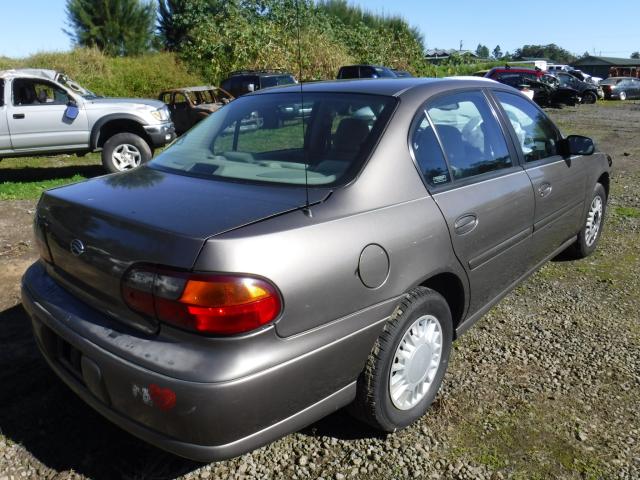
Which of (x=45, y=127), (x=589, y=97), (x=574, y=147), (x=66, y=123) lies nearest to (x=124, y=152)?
(x=66, y=123)

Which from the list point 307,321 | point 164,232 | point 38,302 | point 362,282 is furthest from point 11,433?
point 362,282

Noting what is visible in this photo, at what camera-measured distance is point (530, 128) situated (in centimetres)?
379

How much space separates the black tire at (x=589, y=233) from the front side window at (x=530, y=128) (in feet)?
2.98

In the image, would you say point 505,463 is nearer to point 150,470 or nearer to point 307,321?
point 307,321

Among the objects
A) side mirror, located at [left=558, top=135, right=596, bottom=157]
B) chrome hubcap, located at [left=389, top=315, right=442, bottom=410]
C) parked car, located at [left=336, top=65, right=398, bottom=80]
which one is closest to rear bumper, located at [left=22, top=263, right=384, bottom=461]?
chrome hubcap, located at [left=389, top=315, right=442, bottom=410]

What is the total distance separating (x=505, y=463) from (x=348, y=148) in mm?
1567

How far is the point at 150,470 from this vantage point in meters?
2.38

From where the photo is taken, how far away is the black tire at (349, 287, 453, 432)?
2.32 meters

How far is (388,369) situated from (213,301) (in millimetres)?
893

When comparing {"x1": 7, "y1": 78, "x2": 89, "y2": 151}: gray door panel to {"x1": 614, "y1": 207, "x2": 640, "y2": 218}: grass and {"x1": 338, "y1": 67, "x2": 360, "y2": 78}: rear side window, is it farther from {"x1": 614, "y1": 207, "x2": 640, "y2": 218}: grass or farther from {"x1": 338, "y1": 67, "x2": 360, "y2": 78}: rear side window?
{"x1": 338, "y1": 67, "x2": 360, "y2": 78}: rear side window

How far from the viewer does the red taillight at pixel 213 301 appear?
187 cm

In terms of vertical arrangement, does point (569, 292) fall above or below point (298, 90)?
below

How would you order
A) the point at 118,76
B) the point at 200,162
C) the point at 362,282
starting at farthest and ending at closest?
the point at 118,76 < the point at 200,162 < the point at 362,282

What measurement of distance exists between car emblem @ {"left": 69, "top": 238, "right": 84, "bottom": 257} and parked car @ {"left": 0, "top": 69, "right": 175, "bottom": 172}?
7.13 metres
